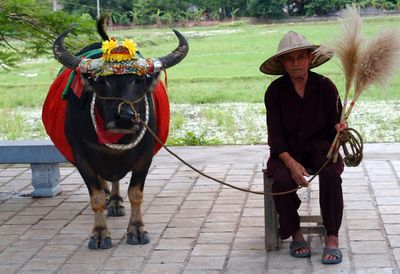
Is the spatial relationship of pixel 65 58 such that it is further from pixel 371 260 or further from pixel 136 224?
pixel 371 260

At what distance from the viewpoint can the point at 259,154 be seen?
25.9ft

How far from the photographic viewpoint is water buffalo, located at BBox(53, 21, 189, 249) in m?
4.86

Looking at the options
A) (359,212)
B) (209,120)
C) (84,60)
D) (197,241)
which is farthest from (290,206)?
(209,120)

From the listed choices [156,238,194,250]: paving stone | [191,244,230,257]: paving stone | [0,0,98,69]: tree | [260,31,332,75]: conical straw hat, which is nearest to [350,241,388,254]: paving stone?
[191,244,230,257]: paving stone

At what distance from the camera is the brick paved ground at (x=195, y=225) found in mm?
4770

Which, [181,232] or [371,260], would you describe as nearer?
[371,260]

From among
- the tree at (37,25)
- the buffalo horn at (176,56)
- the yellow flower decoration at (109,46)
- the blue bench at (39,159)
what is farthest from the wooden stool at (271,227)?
the tree at (37,25)

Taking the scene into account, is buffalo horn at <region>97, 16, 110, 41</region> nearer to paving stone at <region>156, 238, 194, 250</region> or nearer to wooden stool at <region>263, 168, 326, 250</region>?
paving stone at <region>156, 238, 194, 250</region>

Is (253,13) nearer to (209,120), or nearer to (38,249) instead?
(209,120)

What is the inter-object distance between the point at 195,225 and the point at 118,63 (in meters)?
1.40

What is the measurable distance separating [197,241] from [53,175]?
1.87m

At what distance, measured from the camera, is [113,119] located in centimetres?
482

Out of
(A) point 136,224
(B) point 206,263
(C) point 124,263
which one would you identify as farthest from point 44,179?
(B) point 206,263

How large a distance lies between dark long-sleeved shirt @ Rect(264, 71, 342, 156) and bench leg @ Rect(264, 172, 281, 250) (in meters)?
0.22
